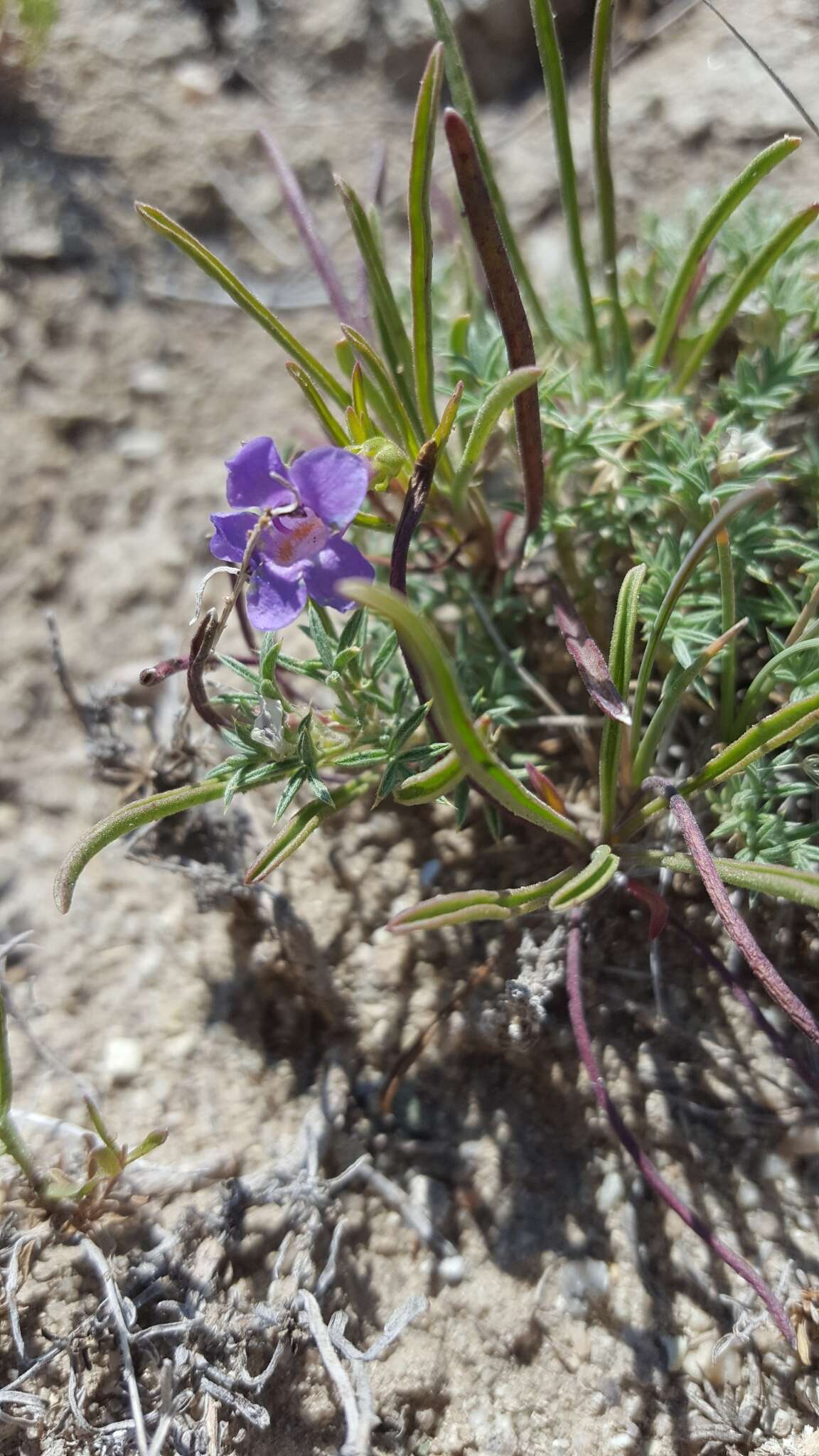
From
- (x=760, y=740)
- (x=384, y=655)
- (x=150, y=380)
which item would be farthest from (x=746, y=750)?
(x=150, y=380)

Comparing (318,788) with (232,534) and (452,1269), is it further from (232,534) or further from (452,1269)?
(452,1269)

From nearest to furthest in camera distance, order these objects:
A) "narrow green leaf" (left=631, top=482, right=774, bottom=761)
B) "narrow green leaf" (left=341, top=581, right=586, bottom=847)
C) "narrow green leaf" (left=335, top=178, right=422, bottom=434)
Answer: "narrow green leaf" (left=341, top=581, right=586, bottom=847) → "narrow green leaf" (left=631, top=482, right=774, bottom=761) → "narrow green leaf" (left=335, top=178, right=422, bottom=434)

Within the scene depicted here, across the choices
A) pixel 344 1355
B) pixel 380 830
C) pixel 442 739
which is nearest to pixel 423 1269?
pixel 344 1355

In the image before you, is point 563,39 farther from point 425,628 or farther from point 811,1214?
point 811,1214

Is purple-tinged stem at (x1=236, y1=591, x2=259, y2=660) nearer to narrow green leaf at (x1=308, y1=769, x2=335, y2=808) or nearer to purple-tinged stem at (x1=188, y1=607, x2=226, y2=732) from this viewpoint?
purple-tinged stem at (x1=188, y1=607, x2=226, y2=732)

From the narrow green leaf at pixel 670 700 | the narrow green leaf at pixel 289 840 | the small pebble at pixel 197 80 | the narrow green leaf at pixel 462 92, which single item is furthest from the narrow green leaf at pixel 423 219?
the small pebble at pixel 197 80

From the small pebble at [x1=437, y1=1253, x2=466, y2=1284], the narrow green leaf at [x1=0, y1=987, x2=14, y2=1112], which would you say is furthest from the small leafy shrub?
the small pebble at [x1=437, y1=1253, x2=466, y2=1284]

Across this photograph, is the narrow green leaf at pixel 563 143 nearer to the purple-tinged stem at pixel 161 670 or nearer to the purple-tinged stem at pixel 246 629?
the purple-tinged stem at pixel 246 629

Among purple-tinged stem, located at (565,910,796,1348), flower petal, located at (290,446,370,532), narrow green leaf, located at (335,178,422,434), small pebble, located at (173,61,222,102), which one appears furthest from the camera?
small pebble, located at (173,61,222,102)
